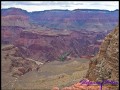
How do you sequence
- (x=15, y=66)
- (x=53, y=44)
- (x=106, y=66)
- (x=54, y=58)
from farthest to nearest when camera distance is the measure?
1. (x=53, y=44)
2. (x=54, y=58)
3. (x=15, y=66)
4. (x=106, y=66)

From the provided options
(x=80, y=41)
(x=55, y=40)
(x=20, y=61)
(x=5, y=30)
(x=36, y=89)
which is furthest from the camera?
(x=5, y=30)

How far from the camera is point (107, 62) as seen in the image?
109 feet

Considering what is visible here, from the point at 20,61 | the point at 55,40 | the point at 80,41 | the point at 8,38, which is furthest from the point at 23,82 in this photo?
the point at 8,38

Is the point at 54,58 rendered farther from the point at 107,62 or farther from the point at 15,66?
the point at 107,62

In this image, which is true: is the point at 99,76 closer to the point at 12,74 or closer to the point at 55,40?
the point at 12,74

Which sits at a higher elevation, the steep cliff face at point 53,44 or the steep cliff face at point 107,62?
the steep cliff face at point 53,44

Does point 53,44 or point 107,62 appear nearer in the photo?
point 107,62

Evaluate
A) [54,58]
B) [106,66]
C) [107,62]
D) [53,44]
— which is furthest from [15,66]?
[106,66]

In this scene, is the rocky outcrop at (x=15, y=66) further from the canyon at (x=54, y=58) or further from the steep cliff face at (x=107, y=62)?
the steep cliff face at (x=107, y=62)

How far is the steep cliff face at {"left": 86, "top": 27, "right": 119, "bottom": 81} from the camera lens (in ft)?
102

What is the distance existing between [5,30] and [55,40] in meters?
47.3

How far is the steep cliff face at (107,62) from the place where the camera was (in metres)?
31.2

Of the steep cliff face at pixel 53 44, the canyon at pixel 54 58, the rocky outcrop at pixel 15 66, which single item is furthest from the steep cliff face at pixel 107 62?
the steep cliff face at pixel 53 44

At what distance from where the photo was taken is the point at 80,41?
516 feet
